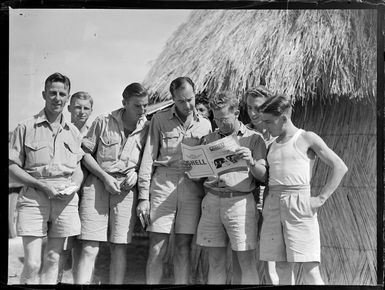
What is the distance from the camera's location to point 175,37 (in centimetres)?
532

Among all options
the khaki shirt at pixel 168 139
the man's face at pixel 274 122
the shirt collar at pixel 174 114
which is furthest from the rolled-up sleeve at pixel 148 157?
the man's face at pixel 274 122

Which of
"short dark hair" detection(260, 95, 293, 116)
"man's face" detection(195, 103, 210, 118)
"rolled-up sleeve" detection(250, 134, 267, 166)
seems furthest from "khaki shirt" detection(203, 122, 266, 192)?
"man's face" detection(195, 103, 210, 118)

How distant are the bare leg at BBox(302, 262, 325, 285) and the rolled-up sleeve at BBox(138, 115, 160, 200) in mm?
1362

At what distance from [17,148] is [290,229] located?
220cm

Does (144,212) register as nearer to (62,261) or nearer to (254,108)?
(62,261)

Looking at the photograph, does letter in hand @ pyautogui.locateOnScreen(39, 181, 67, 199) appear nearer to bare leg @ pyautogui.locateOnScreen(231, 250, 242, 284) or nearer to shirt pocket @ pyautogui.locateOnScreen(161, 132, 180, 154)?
shirt pocket @ pyautogui.locateOnScreen(161, 132, 180, 154)

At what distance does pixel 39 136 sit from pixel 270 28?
2.07 m

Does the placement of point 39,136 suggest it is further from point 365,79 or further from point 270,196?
point 365,79

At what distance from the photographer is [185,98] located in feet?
16.7

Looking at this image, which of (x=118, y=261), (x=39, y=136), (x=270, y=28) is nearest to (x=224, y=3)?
(x=270, y=28)

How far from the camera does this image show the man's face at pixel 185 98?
5.09 metres

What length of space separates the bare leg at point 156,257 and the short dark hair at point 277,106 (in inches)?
50.4

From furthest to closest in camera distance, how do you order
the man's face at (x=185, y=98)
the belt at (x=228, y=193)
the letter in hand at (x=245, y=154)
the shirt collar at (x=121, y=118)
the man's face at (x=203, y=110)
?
the man's face at (x=203, y=110)
the shirt collar at (x=121, y=118)
the man's face at (x=185, y=98)
the belt at (x=228, y=193)
the letter in hand at (x=245, y=154)

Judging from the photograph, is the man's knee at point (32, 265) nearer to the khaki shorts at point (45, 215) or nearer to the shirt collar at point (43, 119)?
the khaki shorts at point (45, 215)
